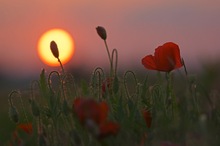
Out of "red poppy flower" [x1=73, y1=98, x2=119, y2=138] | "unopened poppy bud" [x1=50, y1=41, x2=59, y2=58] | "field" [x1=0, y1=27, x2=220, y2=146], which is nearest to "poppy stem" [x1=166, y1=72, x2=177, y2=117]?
"field" [x1=0, y1=27, x2=220, y2=146]

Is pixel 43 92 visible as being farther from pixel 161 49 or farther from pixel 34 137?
pixel 161 49

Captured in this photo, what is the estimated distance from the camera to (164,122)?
266 centimetres

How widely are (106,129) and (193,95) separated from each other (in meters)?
0.87

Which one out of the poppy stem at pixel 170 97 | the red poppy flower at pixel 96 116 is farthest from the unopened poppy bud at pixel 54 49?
the red poppy flower at pixel 96 116

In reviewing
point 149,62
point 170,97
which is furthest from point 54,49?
point 170,97

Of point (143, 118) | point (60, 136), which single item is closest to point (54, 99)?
point (60, 136)

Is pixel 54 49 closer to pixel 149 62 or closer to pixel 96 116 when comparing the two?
pixel 149 62

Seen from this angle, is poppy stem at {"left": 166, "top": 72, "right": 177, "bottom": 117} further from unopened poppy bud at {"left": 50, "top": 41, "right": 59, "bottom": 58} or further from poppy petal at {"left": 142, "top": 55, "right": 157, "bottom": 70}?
unopened poppy bud at {"left": 50, "top": 41, "right": 59, "bottom": 58}

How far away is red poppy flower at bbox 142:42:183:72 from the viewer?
301 centimetres

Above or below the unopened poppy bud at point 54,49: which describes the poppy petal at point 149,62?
below

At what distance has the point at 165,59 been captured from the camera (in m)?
3.04

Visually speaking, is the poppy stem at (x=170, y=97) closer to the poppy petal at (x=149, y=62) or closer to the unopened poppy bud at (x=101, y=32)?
the poppy petal at (x=149, y=62)

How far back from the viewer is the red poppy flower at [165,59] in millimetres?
3012

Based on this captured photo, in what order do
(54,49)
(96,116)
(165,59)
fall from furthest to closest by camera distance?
(54,49) < (165,59) < (96,116)
